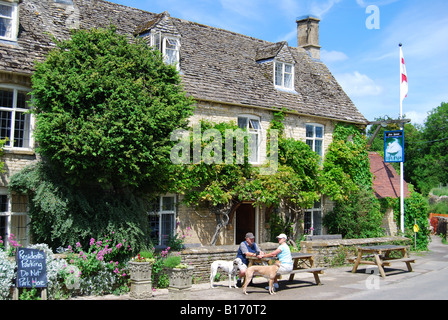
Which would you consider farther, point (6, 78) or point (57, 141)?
point (6, 78)

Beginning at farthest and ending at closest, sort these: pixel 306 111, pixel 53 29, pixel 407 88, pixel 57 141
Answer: pixel 407 88 → pixel 306 111 → pixel 53 29 → pixel 57 141

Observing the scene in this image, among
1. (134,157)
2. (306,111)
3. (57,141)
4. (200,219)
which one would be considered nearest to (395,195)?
(306,111)

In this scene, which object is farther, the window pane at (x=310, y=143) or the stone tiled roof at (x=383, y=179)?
the stone tiled roof at (x=383, y=179)

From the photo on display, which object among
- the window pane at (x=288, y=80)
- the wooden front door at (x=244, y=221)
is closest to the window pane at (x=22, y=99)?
the wooden front door at (x=244, y=221)

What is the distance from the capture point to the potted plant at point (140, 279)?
39.1 feet

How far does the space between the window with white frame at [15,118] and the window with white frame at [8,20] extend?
1809 millimetres

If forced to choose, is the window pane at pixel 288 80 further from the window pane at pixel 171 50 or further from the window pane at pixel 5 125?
the window pane at pixel 5 125

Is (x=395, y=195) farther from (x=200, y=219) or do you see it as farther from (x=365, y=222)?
(x=200, y=219)

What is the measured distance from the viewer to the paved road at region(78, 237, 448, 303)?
11.7 meters

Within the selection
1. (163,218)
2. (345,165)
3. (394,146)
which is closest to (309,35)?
(394,146)

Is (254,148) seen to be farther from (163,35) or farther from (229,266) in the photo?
(229,266)

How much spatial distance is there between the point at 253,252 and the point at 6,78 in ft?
28.2

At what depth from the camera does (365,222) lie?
73.4 ft

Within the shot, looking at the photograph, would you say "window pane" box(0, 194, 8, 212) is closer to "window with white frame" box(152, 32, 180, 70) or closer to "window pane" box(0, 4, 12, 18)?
"window pane" box(0, 4, 12, 18)
